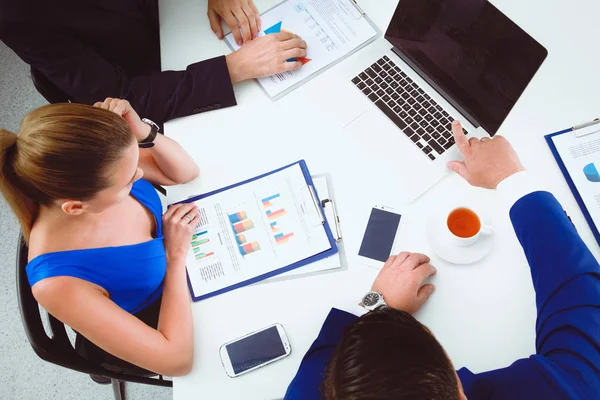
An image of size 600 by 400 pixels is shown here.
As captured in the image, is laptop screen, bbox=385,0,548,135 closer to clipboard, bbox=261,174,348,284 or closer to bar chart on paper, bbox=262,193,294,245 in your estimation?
clipboard, bbox=261,174,348,284

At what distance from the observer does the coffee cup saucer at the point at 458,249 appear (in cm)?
110

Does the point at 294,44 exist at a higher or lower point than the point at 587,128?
higher

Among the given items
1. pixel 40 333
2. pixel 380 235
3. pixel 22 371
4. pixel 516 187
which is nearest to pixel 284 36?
pixel 380 235

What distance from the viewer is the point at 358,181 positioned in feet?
3.95

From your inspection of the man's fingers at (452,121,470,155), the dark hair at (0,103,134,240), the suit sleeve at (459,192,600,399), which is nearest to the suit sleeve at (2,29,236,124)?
the dark hair at (0,103,134,240)

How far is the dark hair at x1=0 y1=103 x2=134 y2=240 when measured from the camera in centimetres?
88

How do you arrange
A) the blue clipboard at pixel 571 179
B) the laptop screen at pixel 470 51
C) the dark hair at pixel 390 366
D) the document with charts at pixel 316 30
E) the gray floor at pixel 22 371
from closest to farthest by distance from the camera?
the dark hair at pixel 390 366 < the laptop screen at pixel 470 51 < the blue clipboard at pixel 571 179 < the document with charts at pixel 316 30 < the gray floor at pixel 22 371

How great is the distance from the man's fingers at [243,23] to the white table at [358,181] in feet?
0.22

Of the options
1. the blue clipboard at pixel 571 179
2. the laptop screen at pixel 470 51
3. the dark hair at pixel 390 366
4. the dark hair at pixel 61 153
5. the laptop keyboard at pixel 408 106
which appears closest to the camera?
the dark hair at pixel 390 366

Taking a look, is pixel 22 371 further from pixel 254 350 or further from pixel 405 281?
pixel 405 281

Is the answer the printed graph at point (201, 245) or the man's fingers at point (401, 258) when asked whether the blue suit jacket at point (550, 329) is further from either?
the printed graph at point (201, 245)

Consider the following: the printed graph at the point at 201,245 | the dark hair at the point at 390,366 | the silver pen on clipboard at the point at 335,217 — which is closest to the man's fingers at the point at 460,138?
the silver pen on clipboard at the point at 335,217

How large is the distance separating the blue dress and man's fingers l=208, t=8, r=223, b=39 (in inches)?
19.0

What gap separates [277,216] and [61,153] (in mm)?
488
